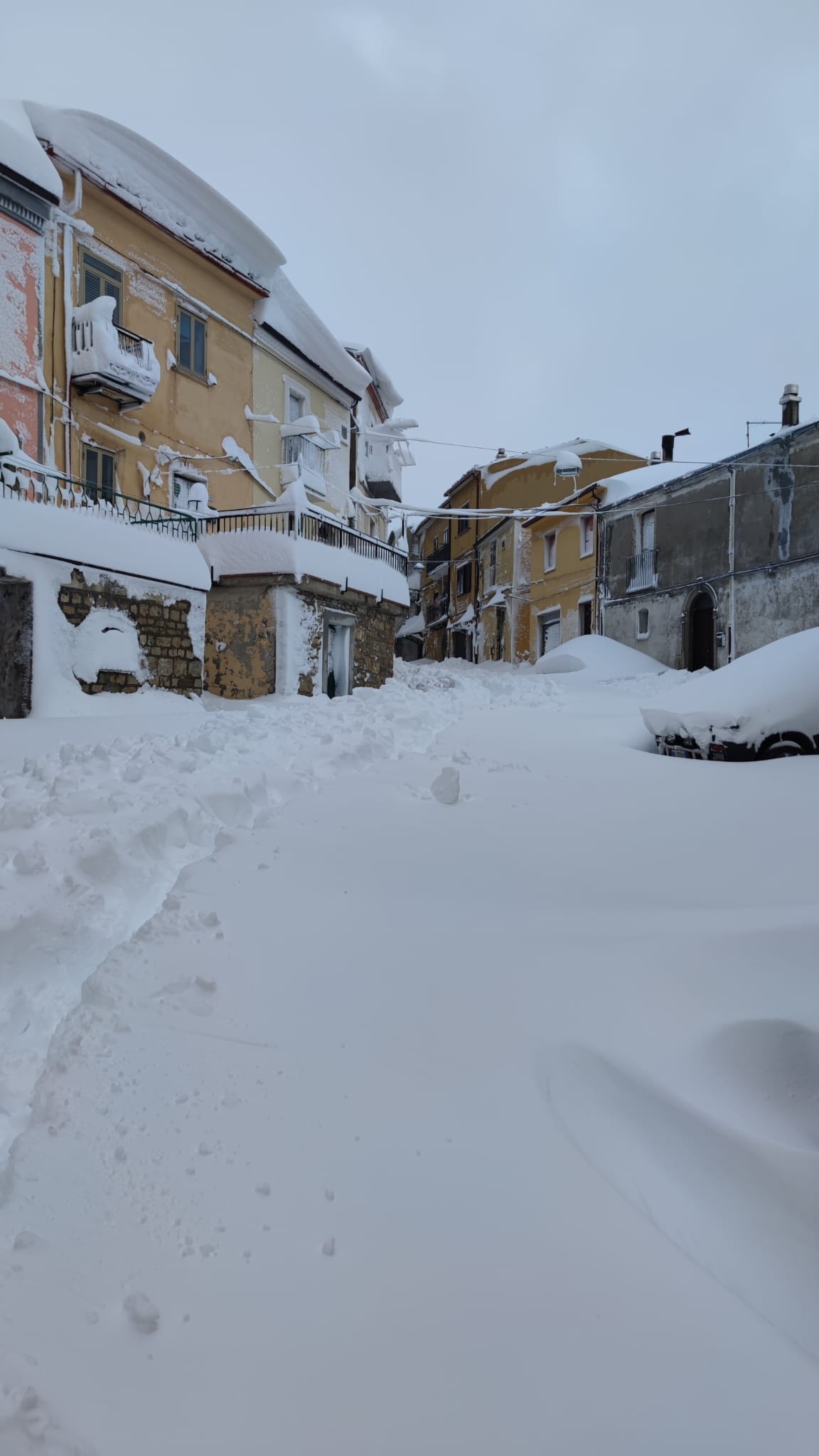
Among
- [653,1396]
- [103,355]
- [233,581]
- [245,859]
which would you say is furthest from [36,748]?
[103,355]

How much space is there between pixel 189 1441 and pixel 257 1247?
0.39 m

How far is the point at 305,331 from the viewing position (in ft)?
63.5

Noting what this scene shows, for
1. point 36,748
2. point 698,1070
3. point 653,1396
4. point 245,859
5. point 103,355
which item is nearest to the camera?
point 653,1396

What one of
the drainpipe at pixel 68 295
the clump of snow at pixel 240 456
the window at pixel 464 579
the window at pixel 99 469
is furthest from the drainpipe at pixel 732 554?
the window at pixel 464 579

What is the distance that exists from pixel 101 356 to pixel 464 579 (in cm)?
2560

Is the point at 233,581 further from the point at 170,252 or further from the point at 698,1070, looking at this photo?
the point at 698,1070

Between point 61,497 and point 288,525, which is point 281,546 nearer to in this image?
point 288,525

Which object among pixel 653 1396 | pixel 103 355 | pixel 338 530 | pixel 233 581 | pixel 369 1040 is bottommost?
pixel 653 1396

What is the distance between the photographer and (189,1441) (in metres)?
1.28

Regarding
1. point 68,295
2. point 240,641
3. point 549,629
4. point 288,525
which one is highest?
point 68,295

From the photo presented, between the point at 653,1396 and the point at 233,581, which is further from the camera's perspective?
the point at 233,581

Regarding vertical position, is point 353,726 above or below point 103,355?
below

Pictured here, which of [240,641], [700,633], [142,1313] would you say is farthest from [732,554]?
[142,1313]

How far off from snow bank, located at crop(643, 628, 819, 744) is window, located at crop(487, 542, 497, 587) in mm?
25996
